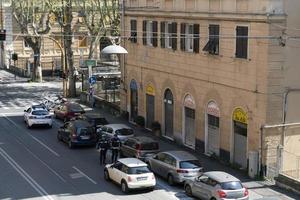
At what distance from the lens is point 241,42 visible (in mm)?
32594

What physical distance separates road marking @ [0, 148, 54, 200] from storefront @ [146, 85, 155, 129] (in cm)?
1114

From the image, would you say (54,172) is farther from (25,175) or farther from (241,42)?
(241,42)

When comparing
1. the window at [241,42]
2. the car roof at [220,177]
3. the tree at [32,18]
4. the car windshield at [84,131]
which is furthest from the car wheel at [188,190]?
the tree at [32,18]

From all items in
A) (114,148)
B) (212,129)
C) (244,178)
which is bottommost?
(244,178)

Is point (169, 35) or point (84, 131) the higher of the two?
point (169, 35)

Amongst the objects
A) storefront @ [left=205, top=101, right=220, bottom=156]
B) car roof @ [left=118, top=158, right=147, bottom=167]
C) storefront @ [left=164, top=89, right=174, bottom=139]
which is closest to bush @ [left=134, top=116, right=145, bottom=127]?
storefront @ [left=164, top=89, right=174, bottom=139]

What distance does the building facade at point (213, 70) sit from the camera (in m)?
30.9

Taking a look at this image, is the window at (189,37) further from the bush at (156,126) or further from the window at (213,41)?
the bush at (156,126)

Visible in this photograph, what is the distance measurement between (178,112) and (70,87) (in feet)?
71.8

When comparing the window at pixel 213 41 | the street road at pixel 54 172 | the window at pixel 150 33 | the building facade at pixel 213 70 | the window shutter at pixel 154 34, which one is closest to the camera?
the street road at pixel 54 172

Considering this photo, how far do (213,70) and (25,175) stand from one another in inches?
475

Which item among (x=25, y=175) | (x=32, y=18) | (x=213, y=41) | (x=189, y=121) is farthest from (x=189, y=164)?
(x=32, y=18)

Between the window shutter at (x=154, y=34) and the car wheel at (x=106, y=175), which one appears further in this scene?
the window shutter at (x=154, y=34)

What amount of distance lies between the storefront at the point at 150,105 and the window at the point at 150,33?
122 inches
